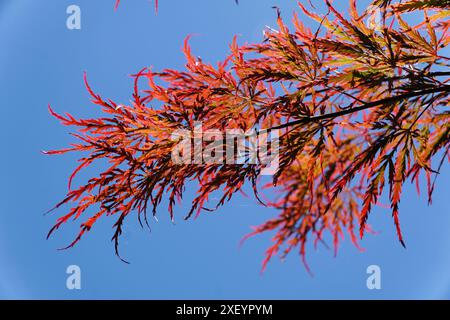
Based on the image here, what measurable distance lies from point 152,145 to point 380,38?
161 centimetres

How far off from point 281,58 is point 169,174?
1061 millimetres

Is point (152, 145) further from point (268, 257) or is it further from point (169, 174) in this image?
point (268, 257)

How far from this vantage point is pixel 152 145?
310 centimetres

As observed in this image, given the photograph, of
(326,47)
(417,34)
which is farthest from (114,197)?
(417,34)

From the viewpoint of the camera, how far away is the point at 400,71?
329 cm

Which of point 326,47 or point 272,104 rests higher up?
point 326,47

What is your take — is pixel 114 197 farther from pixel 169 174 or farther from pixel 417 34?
pixel 417 34

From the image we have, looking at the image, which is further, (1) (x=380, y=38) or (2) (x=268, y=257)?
(2) (x=268, y=257)
